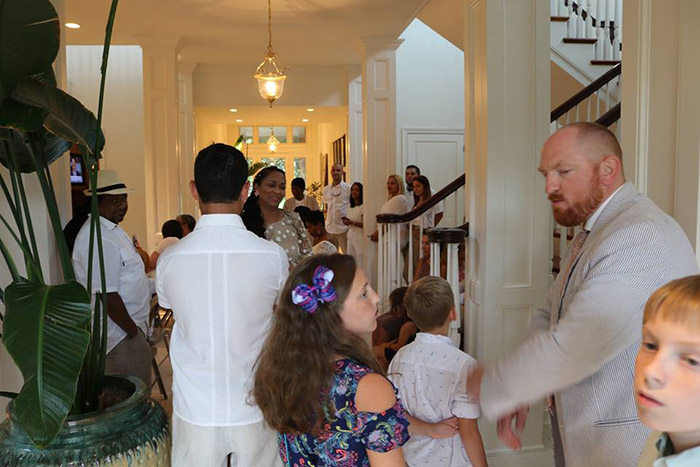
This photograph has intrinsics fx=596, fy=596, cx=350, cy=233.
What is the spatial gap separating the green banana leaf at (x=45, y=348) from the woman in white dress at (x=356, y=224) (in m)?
6.05

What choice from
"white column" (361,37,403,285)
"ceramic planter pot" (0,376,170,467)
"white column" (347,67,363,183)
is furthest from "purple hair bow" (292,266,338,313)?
"white column" (347,67,363,183)

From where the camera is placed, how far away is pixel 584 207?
1.72 meters

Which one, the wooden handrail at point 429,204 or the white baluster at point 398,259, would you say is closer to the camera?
the wooden handrail at point 429,204

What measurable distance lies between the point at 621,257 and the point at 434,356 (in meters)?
1.01

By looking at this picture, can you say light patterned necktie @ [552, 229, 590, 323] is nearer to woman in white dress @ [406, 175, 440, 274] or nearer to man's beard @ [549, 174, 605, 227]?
man's beard @ [549, 174, 605, 227]

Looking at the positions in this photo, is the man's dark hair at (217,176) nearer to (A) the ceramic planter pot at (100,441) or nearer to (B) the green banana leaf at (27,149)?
(B) the green banana leaf at (27,149)

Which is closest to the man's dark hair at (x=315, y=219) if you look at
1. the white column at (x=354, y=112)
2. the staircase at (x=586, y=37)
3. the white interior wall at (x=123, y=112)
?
the staircase at (x=586, y=37)

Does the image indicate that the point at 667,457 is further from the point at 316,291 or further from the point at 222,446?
the point at 222,446

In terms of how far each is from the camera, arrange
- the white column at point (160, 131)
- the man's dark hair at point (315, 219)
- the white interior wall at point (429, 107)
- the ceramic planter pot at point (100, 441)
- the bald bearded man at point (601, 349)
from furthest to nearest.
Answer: the white interior wall at point (429, 107) → the white column at point (160, 131) → the man's dark hair at point (315, 219) → the ceramic planter pot at point (100, 441) → the bald bearded man at point (601, 349)

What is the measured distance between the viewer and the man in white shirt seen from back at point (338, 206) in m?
8.91

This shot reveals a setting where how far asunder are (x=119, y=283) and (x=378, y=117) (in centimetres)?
496

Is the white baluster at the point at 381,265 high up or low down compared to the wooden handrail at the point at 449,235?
down

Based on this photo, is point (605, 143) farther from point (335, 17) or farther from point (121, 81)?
point (121, 81)

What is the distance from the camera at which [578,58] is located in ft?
20.2
